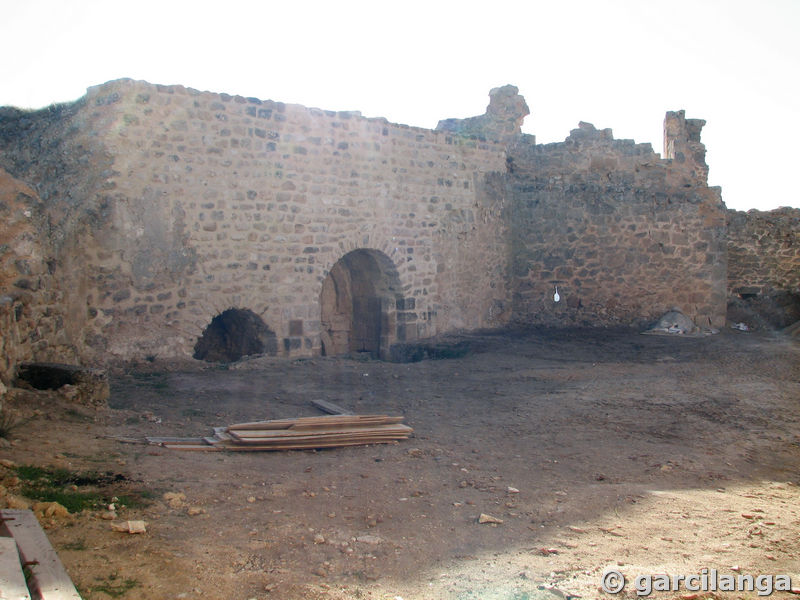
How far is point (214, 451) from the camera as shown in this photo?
18.0 ft

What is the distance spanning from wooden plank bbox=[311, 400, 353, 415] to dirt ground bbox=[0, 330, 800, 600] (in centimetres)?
14

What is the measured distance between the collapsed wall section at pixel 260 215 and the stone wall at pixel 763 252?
6.92 meters

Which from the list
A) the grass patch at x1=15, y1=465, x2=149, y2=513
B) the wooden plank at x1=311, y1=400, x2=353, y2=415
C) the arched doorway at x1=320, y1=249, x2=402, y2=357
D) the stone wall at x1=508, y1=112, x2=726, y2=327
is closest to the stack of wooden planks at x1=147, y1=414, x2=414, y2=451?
the wooden plank at x1=311, y1=400, x2=353, y2=415

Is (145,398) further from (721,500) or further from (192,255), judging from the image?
(721,500)

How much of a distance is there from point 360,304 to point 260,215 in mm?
3287

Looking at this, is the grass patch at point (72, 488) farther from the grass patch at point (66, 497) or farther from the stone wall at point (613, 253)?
the stone wall at point (613, 253)

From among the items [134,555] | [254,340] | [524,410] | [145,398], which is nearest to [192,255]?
[254,340]

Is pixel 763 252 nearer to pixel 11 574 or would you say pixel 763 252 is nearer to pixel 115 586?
pixel 115 586

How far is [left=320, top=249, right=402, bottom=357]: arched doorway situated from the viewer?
39.6ft

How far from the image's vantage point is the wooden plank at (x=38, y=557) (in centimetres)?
257

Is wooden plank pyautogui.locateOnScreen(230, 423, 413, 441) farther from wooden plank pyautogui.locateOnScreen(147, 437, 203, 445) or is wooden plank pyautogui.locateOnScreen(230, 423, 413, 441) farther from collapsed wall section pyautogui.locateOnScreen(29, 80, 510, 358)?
collapsed wall section pyautogui.locateOnScreen(29, 80, 510, 358)

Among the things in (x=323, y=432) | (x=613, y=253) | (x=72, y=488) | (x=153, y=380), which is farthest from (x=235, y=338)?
(x=613, y=253)

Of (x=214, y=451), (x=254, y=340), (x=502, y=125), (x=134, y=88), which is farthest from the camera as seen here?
(x=502, y=125)

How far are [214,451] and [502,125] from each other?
43.6ft
